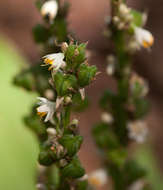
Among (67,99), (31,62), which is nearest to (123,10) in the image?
(67,99)

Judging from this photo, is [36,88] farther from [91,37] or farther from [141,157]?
[91,37]

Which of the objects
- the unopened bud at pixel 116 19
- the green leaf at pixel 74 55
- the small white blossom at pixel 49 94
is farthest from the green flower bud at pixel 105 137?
the green leaf at pixel 74 55

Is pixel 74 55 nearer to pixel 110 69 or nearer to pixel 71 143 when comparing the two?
pixel 71 143

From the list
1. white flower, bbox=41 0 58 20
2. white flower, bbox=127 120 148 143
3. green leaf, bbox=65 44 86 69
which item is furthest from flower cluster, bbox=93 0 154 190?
green leaf, bbox=65 44 86 69

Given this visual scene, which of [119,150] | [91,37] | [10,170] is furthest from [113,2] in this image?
[91,37]

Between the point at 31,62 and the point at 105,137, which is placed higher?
the point at 31,62

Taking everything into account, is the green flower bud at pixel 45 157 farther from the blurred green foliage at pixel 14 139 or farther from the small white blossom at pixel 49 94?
the blurred green foliage at pixel 14 139
